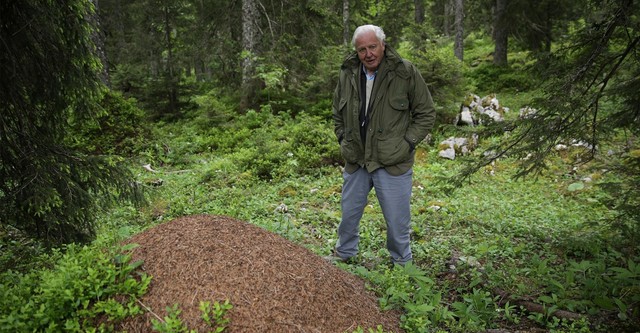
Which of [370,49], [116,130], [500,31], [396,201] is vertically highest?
[500,31]

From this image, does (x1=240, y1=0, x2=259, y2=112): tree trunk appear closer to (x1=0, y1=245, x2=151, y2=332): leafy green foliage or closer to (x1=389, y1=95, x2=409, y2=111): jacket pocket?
(x1=389, y1=95, x2=409, y2=111): jacket pocket

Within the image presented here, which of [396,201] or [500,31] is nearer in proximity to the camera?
[396,201]

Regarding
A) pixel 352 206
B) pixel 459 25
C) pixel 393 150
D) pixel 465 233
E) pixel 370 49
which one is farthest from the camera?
pixel 459 25

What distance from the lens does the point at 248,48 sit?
536 inches

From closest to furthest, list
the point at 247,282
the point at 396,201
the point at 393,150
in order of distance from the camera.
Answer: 1. the point at 247,282
2. the point at 393,150
3. the point at 396,201

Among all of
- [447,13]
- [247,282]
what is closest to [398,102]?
[247,282]

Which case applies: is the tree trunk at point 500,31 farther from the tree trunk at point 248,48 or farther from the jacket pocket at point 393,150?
the jacket pocket at point 393,150

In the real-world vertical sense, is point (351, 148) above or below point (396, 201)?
above

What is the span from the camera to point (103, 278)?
2.73 meters

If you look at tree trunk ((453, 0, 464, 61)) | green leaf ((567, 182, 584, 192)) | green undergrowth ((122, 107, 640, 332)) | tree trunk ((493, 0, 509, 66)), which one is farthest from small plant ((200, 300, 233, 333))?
tree trunk ((493, 0, 509, 66))

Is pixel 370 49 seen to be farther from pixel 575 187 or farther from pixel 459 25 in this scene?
pixel 459 25

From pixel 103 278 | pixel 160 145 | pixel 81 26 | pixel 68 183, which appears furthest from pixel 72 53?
pixel 160 145

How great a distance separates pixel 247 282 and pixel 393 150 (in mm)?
2046

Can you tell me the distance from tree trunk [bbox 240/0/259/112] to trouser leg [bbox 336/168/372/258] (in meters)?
9.44
